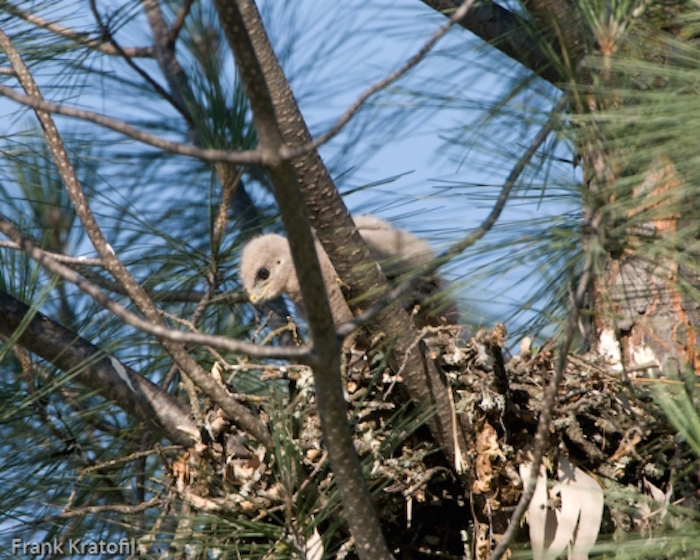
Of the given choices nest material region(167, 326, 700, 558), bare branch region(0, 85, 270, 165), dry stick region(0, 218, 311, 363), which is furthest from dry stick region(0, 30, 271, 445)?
bare branch region(0, 85, 270, 165)

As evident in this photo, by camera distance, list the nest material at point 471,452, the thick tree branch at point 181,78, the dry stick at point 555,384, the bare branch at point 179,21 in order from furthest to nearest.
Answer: the bare branch at point 179,21 < the thick tree branch at point 181,78 < the nest material at point 471,452 < the dry stick at point 555,384

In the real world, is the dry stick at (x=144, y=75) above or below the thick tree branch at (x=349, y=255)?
above

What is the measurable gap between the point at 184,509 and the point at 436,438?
64cm

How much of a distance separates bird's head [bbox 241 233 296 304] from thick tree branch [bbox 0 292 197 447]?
956 millimetres

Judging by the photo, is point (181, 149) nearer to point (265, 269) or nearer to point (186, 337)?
point (186, 337)

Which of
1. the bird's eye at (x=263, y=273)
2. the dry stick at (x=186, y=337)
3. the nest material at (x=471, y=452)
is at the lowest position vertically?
the nest material at (x=471, y=452)

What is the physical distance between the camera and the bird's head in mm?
3506

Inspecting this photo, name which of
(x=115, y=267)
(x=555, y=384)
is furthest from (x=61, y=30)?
(x=555, y=384)

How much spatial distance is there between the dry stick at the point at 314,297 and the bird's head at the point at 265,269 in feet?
5.86

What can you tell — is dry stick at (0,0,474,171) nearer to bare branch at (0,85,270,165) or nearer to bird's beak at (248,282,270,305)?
bare branch at (0,85,270,165)

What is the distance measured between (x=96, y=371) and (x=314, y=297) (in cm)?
123

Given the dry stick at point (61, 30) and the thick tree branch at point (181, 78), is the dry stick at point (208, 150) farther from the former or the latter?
the thick tree branch at point (181, 78)

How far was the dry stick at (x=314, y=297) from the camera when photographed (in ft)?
4.44

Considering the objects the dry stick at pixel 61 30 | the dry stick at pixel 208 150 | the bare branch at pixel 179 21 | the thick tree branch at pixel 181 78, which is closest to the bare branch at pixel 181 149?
the dry stick at pixel 208 150
